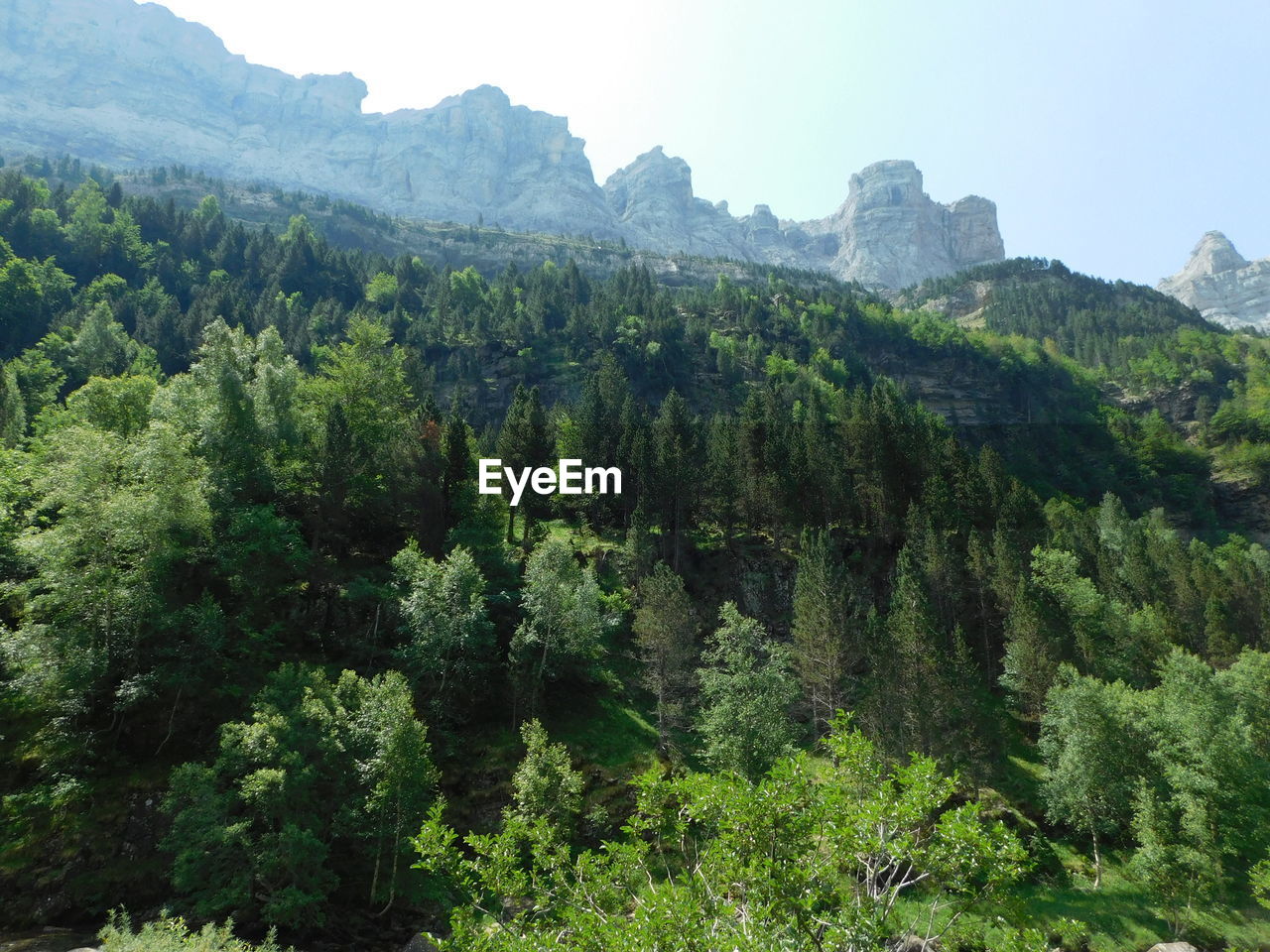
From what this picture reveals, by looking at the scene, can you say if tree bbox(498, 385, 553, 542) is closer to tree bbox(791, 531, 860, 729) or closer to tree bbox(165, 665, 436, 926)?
tree bbox(791, 531, 860, 729)

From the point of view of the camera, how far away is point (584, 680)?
47.8 metres

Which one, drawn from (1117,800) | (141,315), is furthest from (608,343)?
(1117,800)

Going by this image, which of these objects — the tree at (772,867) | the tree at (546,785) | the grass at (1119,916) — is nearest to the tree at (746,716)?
the tree at (546,785)

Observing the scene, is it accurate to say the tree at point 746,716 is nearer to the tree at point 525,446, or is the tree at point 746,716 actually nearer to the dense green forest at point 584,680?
the dense green forest at point 584,680

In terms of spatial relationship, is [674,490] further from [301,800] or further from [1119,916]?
[1119,916]

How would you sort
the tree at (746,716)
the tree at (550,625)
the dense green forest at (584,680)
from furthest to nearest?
1. the tree at (550,625)
2. the tree at (746,716)
3. the dense green forest at (584,680)

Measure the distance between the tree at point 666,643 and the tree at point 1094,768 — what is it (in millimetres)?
22820

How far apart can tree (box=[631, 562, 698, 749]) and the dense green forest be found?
1.06 feet

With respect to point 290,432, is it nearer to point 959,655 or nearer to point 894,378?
point 959,655

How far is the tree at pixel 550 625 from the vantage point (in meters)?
42.3

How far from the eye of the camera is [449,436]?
189ft

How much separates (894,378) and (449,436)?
379 feet

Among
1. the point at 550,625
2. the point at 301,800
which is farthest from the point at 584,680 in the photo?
the point at 301,800

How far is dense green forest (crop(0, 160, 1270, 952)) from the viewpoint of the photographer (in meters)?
14.8
